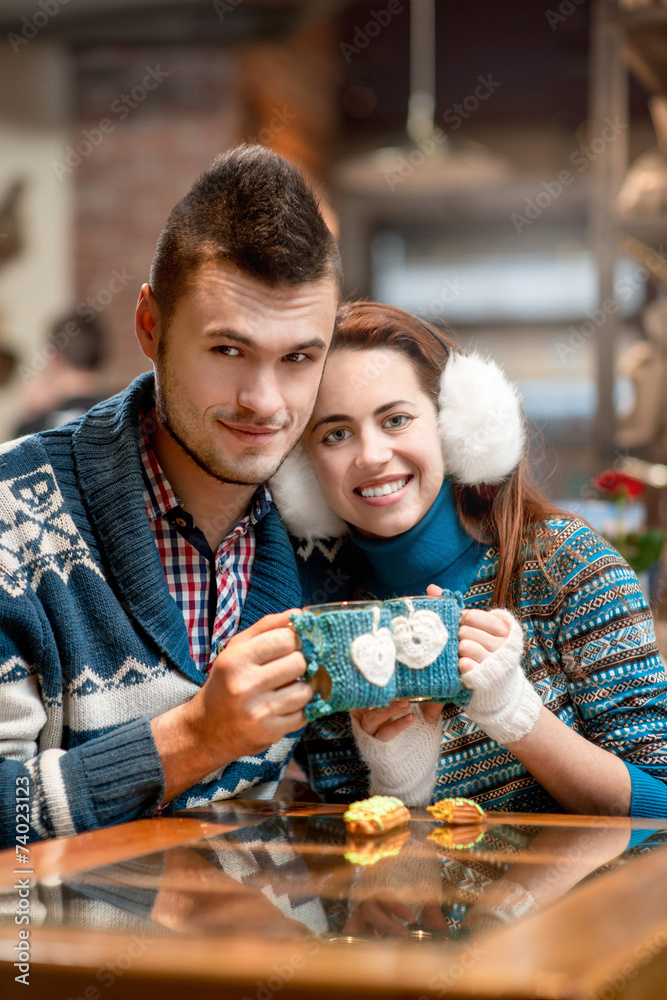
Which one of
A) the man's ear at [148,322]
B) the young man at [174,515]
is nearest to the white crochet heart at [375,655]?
the young man at [174,515]

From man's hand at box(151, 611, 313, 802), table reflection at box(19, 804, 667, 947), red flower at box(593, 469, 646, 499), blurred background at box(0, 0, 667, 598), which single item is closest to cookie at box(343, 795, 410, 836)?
table reflection at box(19, 804, 667, 947)

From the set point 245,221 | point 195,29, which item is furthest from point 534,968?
point 195,29

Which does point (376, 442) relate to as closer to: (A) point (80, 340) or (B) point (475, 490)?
(B) point (475, 490)

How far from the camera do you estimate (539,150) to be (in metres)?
5.99

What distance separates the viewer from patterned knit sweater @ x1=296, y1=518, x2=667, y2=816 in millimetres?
1395

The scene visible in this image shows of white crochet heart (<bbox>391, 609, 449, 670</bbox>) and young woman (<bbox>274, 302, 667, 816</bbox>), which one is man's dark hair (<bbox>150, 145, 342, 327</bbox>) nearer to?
young woman (<bbox>274, 302, 667, 816</bbox>)

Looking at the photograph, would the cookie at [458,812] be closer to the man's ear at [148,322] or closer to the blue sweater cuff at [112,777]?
the blue sweater cuff at [112,777]

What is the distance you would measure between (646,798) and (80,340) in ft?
12.1

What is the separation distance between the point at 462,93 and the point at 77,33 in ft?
7.49

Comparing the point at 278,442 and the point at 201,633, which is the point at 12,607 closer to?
the point at 201,633

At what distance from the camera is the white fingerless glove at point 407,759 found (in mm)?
1393

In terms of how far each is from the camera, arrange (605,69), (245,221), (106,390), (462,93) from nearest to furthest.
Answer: (245,221)
(605,69)
(106,390)
(462,93)

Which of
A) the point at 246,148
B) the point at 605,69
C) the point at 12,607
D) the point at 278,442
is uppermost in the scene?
the point at 605,69

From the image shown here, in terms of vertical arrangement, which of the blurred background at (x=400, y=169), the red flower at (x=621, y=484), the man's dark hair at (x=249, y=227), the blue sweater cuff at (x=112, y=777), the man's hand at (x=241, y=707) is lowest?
the blue sweater cuff at (x=112, y=777)
